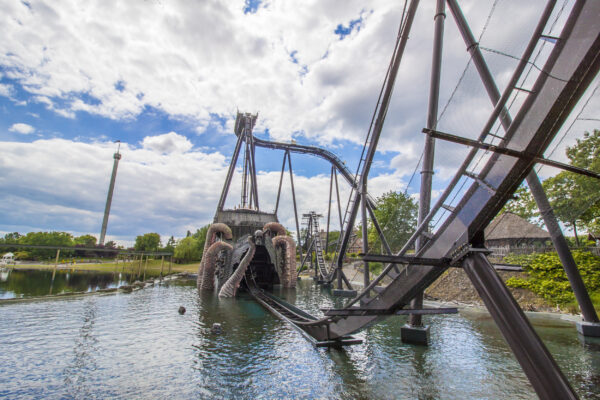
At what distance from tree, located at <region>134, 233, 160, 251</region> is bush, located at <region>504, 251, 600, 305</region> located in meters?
77.5

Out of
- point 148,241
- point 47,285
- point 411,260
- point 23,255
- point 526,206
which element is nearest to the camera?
point 411,260

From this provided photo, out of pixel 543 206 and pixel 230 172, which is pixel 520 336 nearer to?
pixel 543 206

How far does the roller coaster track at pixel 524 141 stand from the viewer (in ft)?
7.52

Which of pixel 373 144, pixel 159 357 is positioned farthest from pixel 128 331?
pixel 373 144

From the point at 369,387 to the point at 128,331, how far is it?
25.1 ft

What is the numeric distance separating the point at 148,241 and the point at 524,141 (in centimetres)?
8425

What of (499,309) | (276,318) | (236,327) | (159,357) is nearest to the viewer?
(499,309)

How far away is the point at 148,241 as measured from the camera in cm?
7519

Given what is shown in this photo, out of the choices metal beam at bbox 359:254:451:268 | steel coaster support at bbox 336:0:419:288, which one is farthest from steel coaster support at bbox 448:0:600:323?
metal beam at bbox 359:254:451:268

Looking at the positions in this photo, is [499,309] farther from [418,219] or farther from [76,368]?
[76,368]

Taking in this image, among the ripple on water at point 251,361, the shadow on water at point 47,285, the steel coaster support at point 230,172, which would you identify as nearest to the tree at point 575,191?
the ripple on water at point 251,361

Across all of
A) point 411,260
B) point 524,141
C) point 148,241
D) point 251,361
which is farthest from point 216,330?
point 148,241

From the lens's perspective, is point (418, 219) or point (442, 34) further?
point (442, 34)

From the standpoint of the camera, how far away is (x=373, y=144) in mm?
9453
